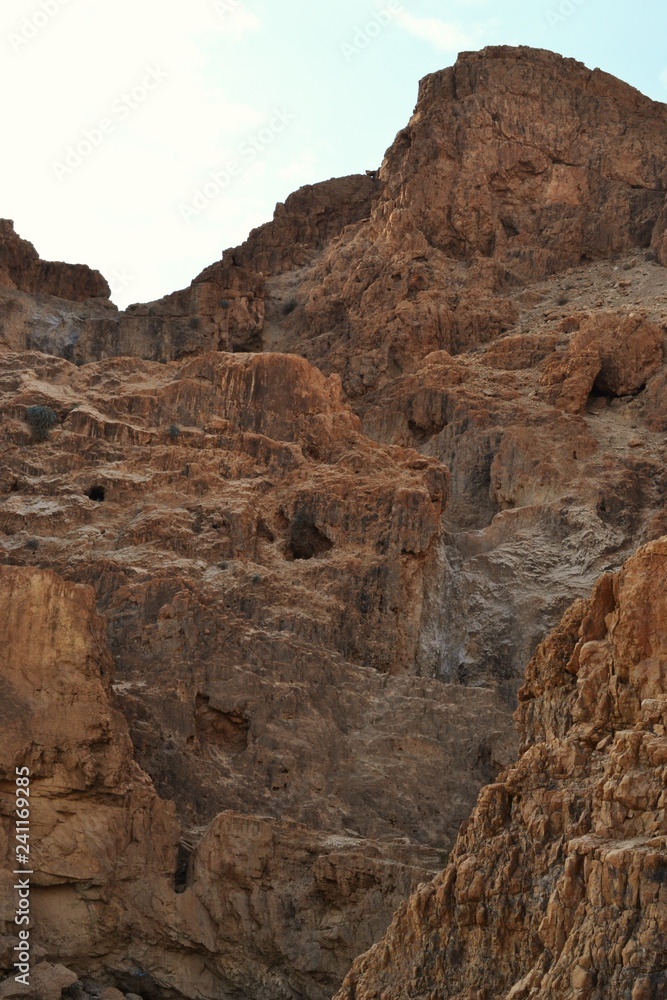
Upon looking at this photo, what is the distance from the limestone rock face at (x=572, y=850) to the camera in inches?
599

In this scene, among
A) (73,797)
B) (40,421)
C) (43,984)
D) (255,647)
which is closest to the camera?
(43,984)

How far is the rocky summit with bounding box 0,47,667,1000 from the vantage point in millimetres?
17703

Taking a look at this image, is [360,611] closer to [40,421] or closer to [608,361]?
[40,421]

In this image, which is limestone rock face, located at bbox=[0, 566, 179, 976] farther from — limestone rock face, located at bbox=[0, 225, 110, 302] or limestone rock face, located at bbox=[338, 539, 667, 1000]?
limestone rock face, located at bbox=[0, 225, 110, 302]

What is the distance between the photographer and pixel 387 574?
100 ft

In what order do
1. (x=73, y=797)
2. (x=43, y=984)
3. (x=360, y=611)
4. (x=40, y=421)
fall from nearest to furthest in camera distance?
1. (x=43, y=984)
2. (x=73, y=797)
3. (x=360, y=611)
4. (x=40, y=421)

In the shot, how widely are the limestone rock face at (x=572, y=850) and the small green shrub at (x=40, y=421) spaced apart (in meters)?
16.8

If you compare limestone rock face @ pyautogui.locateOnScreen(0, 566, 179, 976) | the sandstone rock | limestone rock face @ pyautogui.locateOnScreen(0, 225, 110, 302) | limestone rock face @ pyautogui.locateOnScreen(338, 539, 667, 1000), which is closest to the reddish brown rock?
limestone rock face @ pyautogui.locateOnScreen(0, 225, 110, 302)

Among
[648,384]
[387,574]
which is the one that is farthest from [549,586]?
[648,384]

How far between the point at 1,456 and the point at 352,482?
7248 mm

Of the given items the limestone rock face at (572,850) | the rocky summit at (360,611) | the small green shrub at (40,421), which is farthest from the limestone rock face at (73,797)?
the small green shrub at (40,421)

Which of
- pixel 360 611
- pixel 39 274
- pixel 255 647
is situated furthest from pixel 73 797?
pixel 39 274

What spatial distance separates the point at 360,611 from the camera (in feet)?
98.7

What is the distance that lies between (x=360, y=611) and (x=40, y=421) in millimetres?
8660
